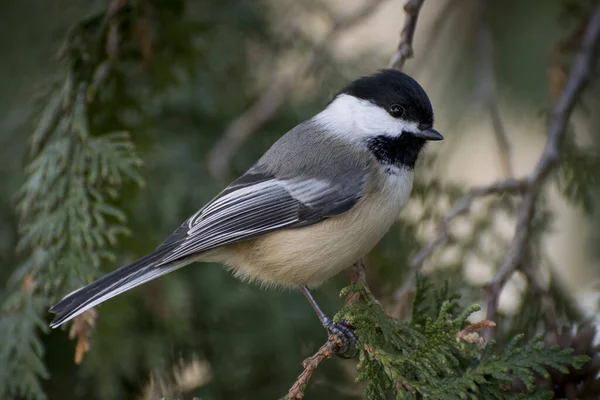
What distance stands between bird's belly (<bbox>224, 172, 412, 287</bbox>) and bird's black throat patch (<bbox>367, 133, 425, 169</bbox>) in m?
0.10

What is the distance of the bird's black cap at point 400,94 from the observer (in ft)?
6.71

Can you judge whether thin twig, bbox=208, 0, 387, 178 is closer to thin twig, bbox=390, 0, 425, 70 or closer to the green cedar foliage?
thin twig, bbox=390, 0, 425, 70

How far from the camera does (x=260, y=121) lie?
2.46 m

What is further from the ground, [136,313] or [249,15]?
[249,15]

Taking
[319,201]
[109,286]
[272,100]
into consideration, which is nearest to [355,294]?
[319,201]

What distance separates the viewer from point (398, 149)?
215 cm

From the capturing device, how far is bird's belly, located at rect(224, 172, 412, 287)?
2.02 meters

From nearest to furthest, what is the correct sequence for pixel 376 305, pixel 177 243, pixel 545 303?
pixel 376 305 < pixel 545 303 < pixel 177 243

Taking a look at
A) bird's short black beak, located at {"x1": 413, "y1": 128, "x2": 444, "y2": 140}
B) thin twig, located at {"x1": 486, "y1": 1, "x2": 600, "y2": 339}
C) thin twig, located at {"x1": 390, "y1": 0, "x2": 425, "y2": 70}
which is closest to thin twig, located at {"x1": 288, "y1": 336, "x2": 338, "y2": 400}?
thin twig, located at {"x1": 486, "y1": 1, "x2": 600, "y2": 339}

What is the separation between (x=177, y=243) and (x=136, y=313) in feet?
1.73

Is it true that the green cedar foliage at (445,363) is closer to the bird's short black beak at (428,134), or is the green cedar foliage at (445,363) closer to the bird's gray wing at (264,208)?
the bird's gray wing at (264,208)

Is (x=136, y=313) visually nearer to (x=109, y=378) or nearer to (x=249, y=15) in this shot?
(x=109, y=378)

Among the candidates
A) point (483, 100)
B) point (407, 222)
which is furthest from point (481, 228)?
point (483, 100)

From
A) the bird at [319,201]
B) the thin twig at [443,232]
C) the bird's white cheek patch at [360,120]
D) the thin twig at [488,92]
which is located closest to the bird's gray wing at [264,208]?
the bird at [319,201]
